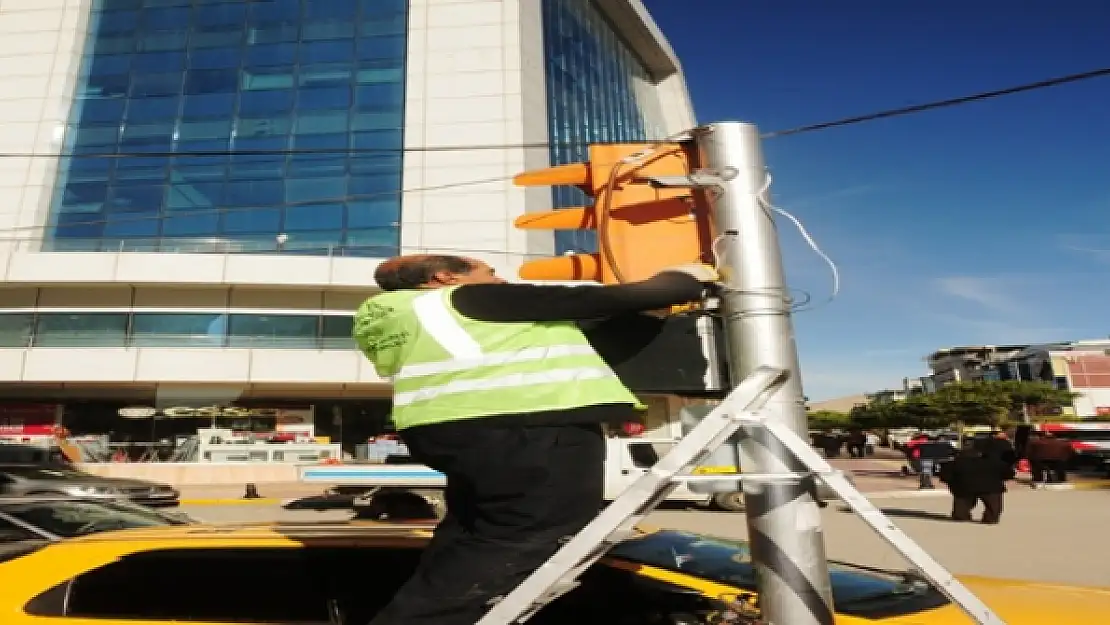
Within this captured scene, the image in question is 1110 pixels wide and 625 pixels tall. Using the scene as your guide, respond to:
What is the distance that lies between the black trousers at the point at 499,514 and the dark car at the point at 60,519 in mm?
5173

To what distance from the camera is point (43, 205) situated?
28.3 metres

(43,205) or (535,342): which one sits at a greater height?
(43,205)

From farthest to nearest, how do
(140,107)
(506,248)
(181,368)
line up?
(140,107)
(506,248)
(181,368)

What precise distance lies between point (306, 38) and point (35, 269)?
51.1 feet

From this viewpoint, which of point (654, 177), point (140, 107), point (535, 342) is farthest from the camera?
point (140, 107)

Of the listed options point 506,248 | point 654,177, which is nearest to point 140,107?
point 506,248

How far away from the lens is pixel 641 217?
203cm

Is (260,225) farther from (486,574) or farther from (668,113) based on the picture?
(668,113)

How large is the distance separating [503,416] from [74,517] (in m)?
6.79

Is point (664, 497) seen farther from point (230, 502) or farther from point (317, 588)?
point (230, 502)

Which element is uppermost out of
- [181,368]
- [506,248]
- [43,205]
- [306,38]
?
[306,38]

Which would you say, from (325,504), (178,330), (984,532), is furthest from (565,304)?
(178,330)

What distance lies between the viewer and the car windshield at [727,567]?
2.61 meters

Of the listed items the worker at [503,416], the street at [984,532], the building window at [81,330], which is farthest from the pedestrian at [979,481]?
the building window at [81,330]
